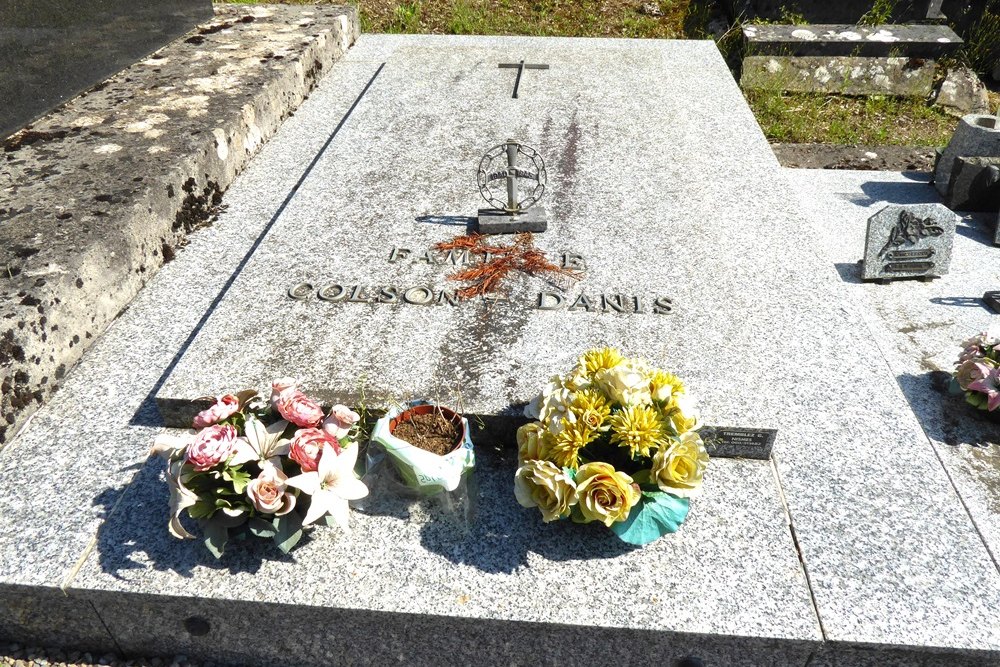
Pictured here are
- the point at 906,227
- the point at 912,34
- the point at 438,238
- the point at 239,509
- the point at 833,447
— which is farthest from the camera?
the point at 912,34

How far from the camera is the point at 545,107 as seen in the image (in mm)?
4742

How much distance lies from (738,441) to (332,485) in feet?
4.56

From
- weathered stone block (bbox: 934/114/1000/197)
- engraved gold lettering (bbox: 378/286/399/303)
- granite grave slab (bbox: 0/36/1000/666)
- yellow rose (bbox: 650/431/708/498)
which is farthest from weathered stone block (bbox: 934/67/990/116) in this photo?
yellow rose (bbox: 650/431/708/498)

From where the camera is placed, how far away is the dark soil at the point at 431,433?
2281mm

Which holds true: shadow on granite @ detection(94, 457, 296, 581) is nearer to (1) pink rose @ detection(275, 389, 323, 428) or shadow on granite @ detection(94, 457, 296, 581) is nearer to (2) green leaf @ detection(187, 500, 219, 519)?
(2) green leaf @ detection(187, 500, 219, 519)

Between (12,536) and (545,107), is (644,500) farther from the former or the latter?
(545,107)

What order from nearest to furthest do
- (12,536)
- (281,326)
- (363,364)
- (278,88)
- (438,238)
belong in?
1. (12,536)
2. (363,364)
3. (281,326)
4. (438,238)
5. (278,88)

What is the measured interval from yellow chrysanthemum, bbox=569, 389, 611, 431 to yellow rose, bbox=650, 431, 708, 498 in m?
0.19

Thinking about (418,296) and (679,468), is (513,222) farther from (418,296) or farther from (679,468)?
(679,468)

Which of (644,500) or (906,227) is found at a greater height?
(906,227)

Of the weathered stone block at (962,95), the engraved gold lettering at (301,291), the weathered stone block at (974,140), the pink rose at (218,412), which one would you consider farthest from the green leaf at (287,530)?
the weathered stone block at (962,95)

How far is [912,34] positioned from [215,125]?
6.35 metres

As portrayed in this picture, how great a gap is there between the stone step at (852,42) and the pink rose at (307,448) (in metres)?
6.14

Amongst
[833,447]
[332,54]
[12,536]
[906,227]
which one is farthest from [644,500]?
[332,54]
